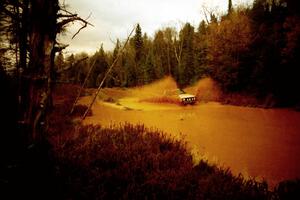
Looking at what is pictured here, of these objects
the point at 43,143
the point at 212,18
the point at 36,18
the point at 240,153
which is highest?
the point at 212,18

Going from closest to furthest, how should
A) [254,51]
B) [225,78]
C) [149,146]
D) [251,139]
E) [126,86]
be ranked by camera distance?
1. [149,146]
2. [251,139]
3. [254,51]
4. [225,78]
5. [126,86]

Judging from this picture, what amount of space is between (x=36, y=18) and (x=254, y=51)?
86.7 feet

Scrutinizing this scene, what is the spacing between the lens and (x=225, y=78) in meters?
29.5

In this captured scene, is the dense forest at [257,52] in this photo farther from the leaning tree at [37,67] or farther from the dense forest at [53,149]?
the leaning tree at [37,67]

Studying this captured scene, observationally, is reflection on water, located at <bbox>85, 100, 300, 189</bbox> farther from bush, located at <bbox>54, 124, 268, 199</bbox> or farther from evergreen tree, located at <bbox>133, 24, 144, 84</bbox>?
evergreen tree, located at <bbox>133, 24, 144, 84</bbox>

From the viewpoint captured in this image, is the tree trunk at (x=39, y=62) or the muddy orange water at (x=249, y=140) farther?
the muddy orange water at (x=249, y=140)

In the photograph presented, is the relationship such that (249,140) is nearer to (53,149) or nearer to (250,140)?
(250,140)

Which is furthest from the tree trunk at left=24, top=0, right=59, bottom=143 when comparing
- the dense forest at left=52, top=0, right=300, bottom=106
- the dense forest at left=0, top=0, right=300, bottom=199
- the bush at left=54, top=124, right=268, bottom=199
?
the dense forest at left=52, top=0, right=300, bottom=106

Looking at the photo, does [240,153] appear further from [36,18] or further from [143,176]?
[36,18]

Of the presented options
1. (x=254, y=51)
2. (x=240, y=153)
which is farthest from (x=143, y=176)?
(x=254, y=51)

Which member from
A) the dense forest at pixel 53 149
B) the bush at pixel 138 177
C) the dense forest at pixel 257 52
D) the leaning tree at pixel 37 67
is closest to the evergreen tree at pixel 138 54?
the dense forest at pixel 257 52

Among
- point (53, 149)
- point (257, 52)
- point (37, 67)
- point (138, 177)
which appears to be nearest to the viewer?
point (37, 67)

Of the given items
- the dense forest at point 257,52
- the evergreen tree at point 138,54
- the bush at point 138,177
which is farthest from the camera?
the evergreen tree at point 138,54

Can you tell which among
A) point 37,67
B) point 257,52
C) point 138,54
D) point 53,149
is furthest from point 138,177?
point 138,54
